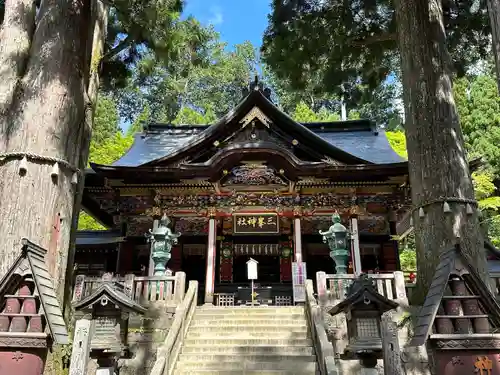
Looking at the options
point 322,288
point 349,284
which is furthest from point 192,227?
point 349,284

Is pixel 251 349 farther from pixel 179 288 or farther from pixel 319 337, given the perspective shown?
pixel 179 288

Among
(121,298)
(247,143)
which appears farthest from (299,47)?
(121,298)

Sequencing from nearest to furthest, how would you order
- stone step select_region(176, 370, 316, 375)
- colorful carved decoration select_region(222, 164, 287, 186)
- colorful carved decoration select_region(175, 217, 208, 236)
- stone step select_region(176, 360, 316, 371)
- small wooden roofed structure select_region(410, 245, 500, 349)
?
1. small wooden roofed structure select_region(410, 245, 500, 349)
2. stone step select_region(176, 370, 316, 375)
3. stone step select_region(176, 360, 316, 371)
4. colorful carved decoration select_region(222, 164, 287, 186)
5. colorful carved decoration select_region(175, 217, 208, 236)

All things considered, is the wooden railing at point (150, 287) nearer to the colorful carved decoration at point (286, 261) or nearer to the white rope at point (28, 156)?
the white rope at point (28, 156)

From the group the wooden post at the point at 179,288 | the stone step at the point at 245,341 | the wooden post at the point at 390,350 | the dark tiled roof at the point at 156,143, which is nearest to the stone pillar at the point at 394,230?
the stone step at the point at 245,341

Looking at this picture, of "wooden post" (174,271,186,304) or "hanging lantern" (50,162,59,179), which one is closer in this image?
"hanging lantern" (50,162,59,179)

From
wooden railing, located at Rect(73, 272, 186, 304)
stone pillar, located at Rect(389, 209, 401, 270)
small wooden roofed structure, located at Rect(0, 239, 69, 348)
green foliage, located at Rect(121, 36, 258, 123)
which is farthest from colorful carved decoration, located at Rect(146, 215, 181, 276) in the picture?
green foliage, located at Rect(121, 36, 258, 123)

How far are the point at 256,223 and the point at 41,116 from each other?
8.86 meters

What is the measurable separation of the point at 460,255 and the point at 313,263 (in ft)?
34.8

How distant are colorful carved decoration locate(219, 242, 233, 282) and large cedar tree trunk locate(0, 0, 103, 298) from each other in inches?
330

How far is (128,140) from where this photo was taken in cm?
2498

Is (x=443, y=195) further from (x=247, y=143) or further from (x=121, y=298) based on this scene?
(x=247, y=143)

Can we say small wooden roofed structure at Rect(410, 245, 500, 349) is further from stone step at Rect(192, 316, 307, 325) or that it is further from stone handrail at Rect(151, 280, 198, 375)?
stone step at Rect(192, 316, 307, 325)

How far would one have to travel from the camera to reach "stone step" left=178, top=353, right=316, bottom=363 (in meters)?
7.41
